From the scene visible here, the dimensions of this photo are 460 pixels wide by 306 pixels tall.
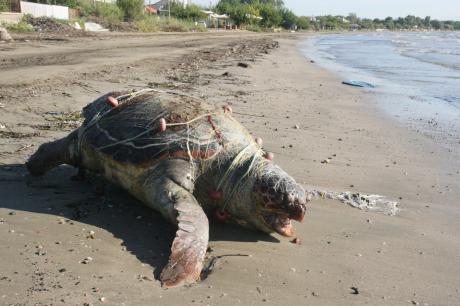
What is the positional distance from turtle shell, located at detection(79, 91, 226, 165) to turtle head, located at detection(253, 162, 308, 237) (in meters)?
0.47

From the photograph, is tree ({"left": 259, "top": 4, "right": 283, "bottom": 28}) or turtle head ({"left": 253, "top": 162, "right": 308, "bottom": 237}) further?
tree ({"left": 259, "top": 4, "right": 283, "bottom": 28})

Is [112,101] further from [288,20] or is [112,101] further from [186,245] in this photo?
[288,20]

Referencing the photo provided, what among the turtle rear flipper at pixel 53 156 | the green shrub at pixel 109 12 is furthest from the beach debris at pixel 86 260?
the green shrub at pixel 109 12

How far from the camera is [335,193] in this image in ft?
15.7

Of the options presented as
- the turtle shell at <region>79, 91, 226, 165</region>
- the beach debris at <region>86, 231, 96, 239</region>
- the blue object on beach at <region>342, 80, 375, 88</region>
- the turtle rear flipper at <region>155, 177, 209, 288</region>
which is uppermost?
the turtle shell at <region>79, 91, 226, 165</region>

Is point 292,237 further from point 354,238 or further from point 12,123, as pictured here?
point 12,123

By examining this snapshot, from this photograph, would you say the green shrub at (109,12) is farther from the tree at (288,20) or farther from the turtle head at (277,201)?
the tree at (288,20)

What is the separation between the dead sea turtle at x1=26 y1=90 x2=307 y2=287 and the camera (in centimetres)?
346

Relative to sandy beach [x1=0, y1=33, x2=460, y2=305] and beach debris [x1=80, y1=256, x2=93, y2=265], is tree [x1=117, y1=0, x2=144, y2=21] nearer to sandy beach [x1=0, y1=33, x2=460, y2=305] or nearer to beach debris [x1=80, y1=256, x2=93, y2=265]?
sandy beach [x1=0, y1=33, x2=460, y2=305]

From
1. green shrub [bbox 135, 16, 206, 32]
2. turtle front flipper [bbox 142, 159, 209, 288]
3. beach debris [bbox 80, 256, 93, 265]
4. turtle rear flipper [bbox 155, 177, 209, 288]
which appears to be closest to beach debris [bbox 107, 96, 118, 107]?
turtle front flipper [bbox 142, 159, 209, 288]

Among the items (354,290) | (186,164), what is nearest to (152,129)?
(186,164)

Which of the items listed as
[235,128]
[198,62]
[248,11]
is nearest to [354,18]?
[248,11]

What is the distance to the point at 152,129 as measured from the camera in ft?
12.9

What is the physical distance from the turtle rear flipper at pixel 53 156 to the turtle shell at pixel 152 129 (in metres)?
0.16
